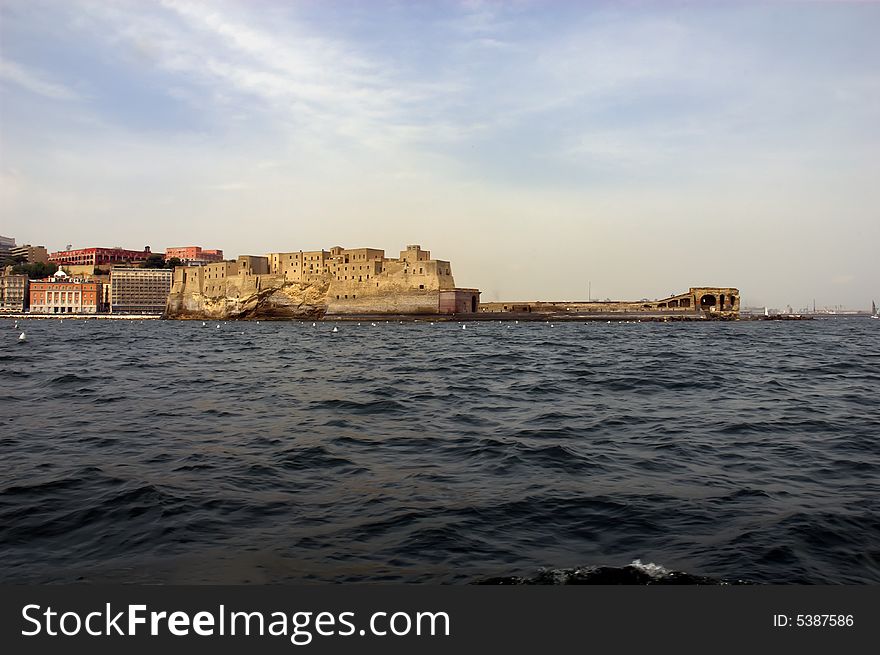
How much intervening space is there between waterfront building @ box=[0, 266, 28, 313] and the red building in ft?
68.0

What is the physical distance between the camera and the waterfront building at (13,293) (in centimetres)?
13488

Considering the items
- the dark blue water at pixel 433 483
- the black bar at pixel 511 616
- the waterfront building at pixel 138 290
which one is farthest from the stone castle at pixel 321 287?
the black bar at pixel 511 616

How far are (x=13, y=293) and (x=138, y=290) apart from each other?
29.3 metres

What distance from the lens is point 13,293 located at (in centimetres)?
13612

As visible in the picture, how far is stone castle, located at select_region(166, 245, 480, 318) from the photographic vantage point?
90.0 m

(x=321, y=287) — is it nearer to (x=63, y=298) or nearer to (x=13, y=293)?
(x=63, y=298)

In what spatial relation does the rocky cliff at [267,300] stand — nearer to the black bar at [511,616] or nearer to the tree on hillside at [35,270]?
the tree on hillside at [35,270]

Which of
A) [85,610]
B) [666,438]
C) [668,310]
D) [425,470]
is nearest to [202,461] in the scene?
[425,470]

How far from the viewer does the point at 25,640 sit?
10.3 feet

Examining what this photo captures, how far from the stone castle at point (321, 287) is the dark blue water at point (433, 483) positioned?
7578 cm

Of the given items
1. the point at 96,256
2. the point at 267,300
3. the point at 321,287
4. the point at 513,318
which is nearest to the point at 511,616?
the point at 513,318

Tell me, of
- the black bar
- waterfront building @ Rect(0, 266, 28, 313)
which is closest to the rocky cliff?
waterfront building @ Rect(0, 266, 28, 313)

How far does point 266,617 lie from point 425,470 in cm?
405

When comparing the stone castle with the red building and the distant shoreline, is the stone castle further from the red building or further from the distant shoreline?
the red building
